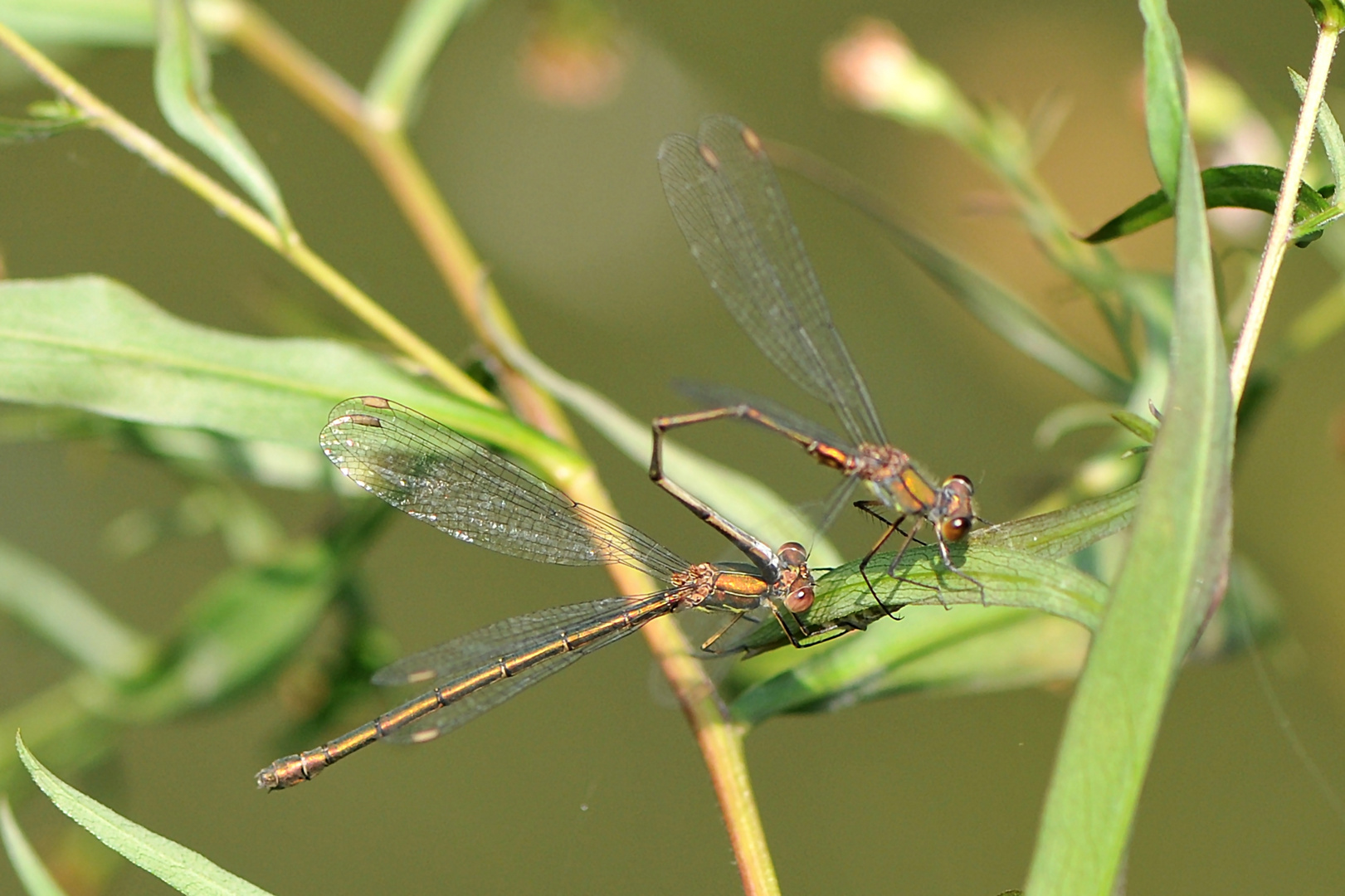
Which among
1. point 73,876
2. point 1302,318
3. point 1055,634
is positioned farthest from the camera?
point 73,876

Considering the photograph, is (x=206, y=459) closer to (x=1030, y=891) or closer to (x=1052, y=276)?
(x=1030, y=891)

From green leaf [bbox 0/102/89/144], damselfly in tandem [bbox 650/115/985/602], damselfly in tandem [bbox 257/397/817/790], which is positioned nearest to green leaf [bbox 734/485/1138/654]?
damselfly in tandem [bbox 257/397/817/790]

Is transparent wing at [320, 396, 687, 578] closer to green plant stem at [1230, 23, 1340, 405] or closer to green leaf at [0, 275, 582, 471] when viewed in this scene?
green leaf at [0, 275, 582, 471]

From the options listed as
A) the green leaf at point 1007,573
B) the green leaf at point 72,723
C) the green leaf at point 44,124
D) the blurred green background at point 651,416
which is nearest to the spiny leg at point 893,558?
the green leaf at point 1007,573

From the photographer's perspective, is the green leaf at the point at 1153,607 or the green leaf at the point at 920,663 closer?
the green leaf at the point at 1153,607

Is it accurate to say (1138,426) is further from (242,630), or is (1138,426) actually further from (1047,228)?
(242,630)

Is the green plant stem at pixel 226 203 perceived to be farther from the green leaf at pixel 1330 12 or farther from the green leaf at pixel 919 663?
the green leaf at pixel 1330 12

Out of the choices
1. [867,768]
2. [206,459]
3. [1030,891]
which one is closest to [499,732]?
[867,768]
